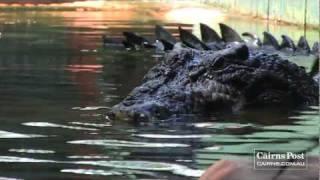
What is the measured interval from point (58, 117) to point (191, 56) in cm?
185

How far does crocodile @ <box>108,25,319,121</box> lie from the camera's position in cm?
851

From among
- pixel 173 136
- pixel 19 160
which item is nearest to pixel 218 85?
pixel 173 136

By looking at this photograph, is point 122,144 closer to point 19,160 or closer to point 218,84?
point 19,160

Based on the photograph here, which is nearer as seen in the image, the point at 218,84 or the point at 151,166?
the point at 151,166

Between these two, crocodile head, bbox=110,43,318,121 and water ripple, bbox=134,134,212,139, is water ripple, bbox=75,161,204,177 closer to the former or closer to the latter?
water ripple, bbox=134,134,212,139

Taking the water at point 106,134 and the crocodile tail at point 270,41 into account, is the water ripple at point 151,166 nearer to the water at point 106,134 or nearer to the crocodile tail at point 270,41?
the water at point 106,134

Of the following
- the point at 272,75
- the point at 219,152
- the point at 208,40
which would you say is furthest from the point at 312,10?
the point at 219,152

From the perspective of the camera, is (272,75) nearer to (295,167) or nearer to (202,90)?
(202,90)

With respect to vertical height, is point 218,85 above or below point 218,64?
below

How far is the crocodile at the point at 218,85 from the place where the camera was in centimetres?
851

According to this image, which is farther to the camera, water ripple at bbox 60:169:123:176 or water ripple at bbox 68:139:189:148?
water ripple at bbox 68:139:189:148

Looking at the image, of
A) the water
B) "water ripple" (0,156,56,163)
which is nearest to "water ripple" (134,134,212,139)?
the water

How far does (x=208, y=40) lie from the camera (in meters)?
19.0

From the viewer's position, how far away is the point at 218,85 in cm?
893
